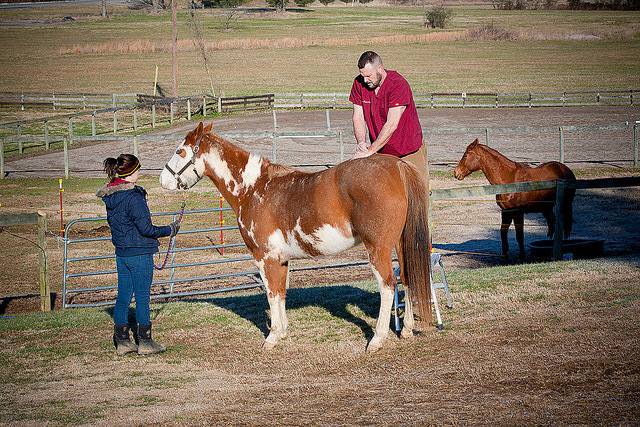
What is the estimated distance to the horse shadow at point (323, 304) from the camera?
9.49m

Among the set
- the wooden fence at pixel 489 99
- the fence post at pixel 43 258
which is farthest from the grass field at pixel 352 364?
the wooden fence at pixel 489 99

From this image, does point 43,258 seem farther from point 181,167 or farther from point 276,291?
point 276,291

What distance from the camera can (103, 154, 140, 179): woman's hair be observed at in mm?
8516

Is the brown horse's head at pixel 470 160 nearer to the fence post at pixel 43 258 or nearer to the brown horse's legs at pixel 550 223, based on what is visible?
the brown horse's legs at pixel 550 223

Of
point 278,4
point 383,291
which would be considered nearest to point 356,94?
point 383,291

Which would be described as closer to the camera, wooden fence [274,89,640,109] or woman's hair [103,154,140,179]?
woman's hair [103,154,140,179]

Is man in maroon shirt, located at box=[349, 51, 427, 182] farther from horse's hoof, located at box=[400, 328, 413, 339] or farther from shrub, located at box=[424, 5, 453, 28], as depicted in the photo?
shrub, located at box=[424, 5, 453, 28]

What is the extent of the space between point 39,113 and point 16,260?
3567 centimetres

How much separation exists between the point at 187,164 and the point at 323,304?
247 cm

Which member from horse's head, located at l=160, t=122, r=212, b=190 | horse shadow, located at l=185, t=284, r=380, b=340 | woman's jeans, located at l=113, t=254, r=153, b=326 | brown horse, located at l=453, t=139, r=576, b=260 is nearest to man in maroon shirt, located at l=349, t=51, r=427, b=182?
horse's head, located at l=160, t=122, r=212, b=190

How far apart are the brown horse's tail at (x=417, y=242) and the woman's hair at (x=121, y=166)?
2.76 meters

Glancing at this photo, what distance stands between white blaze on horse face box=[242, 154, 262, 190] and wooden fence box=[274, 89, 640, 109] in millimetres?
42136

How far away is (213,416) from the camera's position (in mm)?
6516

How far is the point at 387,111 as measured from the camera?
28.1ft
